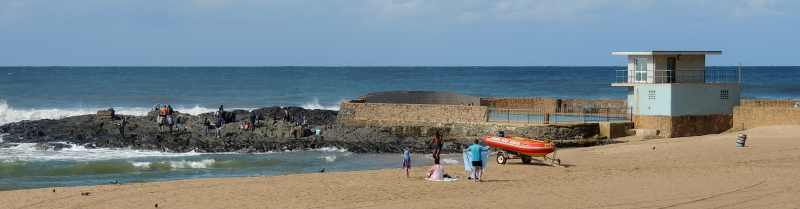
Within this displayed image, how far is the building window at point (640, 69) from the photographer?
3697 cm

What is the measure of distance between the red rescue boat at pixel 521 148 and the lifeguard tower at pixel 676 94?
9332 millimetres

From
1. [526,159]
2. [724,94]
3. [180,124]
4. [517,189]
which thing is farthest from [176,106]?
[517,189]

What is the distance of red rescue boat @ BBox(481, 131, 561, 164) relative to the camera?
88.0 feet

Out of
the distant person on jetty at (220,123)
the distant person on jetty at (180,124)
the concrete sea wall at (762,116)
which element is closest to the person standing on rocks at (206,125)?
the distant person on jetty at (220,123)

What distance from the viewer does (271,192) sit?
2259 cm

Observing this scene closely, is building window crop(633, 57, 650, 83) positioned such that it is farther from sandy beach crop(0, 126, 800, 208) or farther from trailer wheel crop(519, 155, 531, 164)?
trailer wheel crop(519, 155, 531, 164)

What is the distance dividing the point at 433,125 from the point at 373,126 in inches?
91.8

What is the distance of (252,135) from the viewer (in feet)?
133

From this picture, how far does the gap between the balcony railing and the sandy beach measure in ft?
27.5

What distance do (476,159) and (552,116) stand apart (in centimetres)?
1431

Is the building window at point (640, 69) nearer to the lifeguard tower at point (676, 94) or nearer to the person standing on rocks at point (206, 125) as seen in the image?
the lifeguard tower at point (676, 94)

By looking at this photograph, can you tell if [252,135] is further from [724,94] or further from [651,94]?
[724,94]

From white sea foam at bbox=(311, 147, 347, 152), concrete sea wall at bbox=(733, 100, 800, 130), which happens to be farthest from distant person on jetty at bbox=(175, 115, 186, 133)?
concrete sea wall at bbox=(733, 100, 800, 130)

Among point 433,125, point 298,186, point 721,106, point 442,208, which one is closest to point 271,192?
point 298,186
